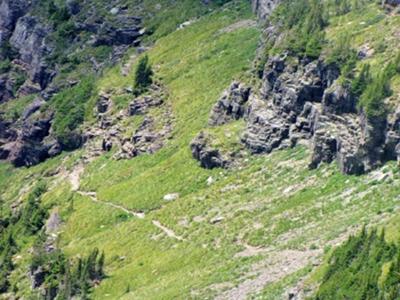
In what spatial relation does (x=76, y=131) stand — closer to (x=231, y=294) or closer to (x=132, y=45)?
(x=132, y=45)

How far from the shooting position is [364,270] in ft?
203

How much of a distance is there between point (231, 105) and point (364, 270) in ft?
222

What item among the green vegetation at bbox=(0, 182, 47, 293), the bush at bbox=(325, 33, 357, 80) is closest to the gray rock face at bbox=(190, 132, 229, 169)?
the bush at bbox=(325, 33, 357, 80)

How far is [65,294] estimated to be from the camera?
10225 centimetres

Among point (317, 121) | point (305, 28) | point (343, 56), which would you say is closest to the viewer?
point (317, 121)

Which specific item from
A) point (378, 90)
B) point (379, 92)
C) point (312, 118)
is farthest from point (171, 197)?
point (379, 92)

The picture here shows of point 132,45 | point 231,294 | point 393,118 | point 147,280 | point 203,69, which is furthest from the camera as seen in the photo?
point 132,45

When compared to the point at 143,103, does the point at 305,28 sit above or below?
above

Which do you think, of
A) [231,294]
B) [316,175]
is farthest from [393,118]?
[231,294]

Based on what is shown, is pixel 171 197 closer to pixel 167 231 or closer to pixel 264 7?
pixel 167 231

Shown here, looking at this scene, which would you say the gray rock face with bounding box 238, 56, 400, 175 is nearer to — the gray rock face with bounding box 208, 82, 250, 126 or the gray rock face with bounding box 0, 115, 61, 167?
the gray rock face with bounding box 208, 82, 250, 126

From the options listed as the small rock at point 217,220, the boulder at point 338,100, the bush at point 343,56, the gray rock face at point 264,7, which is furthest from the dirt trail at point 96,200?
the gray rock face at point 264,7

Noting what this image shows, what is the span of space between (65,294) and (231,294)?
3037 cm

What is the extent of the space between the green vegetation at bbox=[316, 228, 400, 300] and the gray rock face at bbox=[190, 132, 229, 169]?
5120cm
